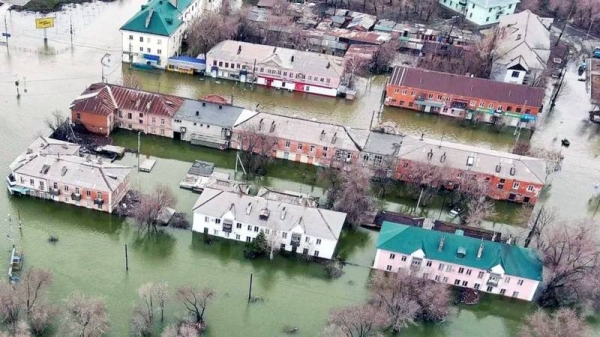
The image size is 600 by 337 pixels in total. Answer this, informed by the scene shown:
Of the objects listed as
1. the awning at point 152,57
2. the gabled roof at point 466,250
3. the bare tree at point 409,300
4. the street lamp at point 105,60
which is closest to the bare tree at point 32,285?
the bare tree at point 409,300

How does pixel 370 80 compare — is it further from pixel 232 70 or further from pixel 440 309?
pixel 440 309

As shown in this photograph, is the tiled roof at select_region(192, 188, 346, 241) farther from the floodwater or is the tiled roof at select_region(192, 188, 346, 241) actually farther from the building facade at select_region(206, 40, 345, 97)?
the building facade at select_region(206, 40, 345, 97)

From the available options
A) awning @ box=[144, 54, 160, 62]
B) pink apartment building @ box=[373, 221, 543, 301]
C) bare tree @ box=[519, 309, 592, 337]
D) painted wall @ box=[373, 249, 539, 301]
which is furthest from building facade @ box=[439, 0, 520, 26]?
bare tree @ box=[519, 309, 592, 337]

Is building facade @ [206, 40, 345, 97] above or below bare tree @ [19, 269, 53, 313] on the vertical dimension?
above

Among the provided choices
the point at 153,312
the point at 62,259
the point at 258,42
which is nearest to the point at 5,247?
the point at 62,259

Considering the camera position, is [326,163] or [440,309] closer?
[440,309]

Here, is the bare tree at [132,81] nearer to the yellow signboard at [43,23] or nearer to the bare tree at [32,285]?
the yellow signboard at [43,23]
